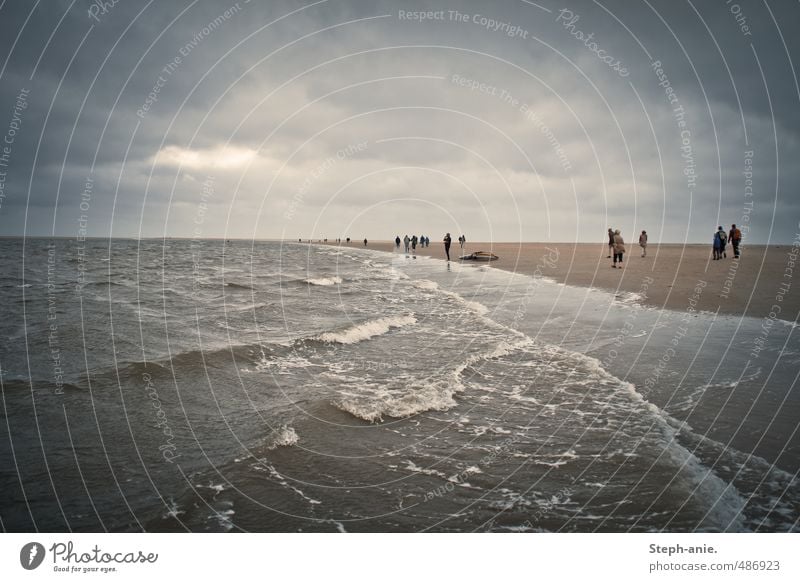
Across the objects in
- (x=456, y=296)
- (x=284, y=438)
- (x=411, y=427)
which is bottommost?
(x=284, y=438)

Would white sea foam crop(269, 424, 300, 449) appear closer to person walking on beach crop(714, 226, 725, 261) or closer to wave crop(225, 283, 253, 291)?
wave crop(225, 283, 253, 291)

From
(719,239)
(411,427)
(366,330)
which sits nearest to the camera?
(411,427)

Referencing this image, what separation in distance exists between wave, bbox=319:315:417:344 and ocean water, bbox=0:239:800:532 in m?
0.18

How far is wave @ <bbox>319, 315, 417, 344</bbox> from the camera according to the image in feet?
51.3

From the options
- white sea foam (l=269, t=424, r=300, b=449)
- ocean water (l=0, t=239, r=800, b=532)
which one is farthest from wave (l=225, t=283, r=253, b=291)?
white sea foam (l=269, t=424, r=300, b=449)

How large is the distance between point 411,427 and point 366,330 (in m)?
9.43

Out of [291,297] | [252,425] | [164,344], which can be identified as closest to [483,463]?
[252,425]

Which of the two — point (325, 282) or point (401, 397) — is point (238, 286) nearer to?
point (325, 282)

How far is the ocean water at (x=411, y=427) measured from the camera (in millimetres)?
5105

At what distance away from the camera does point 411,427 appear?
7680mm

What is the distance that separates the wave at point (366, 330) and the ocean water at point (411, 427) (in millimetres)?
182

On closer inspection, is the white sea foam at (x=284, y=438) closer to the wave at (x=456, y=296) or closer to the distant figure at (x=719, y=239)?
the wave at (x=456, y=296)

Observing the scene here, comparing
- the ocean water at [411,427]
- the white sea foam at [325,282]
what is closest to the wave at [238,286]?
the white sea foam at [325,282]

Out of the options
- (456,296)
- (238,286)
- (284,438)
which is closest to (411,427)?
(284,438)
